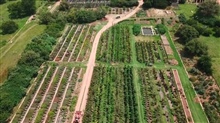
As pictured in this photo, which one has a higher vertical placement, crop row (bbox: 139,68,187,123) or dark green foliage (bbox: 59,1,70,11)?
dark green foliage (bbox: 59,1,70,11)

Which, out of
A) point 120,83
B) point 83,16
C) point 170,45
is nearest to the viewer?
point 120,83

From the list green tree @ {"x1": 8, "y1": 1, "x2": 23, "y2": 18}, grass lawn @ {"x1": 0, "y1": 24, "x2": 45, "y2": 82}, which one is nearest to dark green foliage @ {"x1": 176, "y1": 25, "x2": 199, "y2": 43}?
grass lawn @ {"x1": 0, "y1": 24, "x2": 45, "y2": 82}

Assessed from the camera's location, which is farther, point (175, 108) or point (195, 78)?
point (195, 78)

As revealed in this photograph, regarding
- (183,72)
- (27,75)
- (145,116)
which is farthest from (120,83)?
(27,75)

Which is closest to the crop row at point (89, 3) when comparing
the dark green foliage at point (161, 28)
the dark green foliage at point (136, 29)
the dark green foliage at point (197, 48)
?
the dark green foliage at point (136, 29)

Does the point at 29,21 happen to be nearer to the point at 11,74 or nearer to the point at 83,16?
the point at 83,16

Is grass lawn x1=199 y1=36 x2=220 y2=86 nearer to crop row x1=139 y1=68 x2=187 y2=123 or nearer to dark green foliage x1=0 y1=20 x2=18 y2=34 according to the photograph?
crop row x1=139 y1=68 x2=187 y2=123
